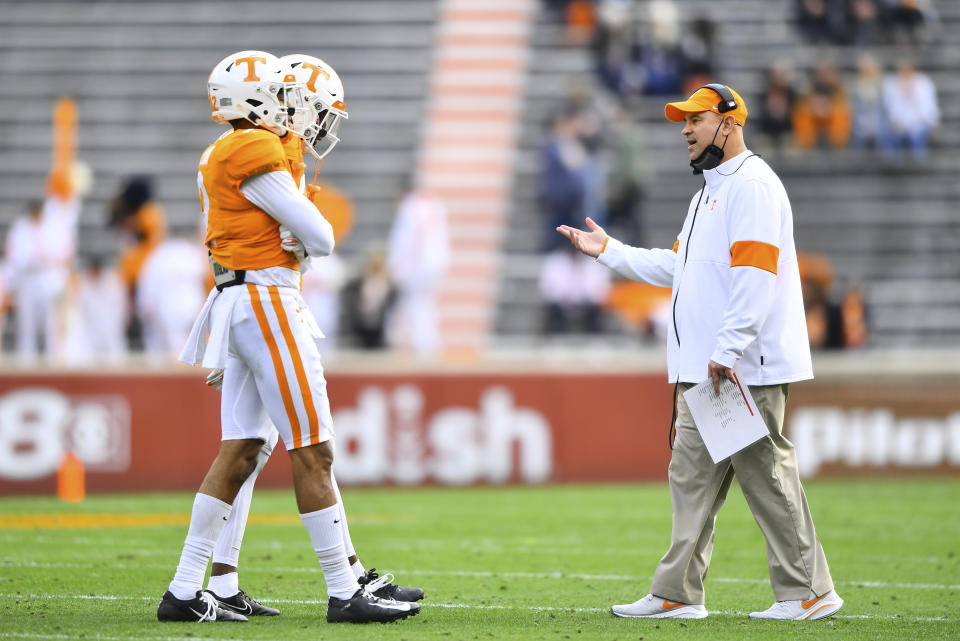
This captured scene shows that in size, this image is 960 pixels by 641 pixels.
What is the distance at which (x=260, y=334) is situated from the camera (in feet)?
21.4

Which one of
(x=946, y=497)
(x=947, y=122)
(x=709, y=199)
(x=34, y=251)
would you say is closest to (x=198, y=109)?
(x=34, y=251)

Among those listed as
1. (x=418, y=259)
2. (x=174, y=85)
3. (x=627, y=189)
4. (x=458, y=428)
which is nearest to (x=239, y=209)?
(x=458, y=428)

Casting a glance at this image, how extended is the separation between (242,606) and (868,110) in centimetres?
1632

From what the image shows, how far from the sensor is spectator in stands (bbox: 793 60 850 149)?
68.8ft

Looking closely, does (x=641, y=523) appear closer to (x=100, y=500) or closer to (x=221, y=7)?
(x=100, y=500)

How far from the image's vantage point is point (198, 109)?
948 inches

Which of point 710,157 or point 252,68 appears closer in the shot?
point 252,68

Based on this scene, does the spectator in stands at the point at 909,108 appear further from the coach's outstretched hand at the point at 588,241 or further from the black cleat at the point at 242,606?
the black cleat at the point at 242,606

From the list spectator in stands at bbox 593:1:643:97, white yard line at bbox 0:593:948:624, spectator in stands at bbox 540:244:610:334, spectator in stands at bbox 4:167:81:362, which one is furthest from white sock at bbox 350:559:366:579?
spectator in stands at bbox 593:1:643:97

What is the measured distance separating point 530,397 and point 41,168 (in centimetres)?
1117

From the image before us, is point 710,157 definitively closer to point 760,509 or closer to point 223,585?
point 760,509

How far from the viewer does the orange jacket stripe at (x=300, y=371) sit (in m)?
6.47

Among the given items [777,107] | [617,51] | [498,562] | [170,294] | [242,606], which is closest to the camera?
[242,606]

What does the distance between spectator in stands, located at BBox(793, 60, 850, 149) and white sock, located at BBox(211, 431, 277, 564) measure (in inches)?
606
